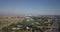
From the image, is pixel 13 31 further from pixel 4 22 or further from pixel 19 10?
pixel 19 10

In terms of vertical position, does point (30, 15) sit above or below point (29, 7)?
below

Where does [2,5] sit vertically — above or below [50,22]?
above

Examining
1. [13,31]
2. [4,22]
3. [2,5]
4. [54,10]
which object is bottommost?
[13,31]

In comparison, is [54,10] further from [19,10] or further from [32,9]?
[19,10]

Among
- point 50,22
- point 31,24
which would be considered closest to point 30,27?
point 31,24
